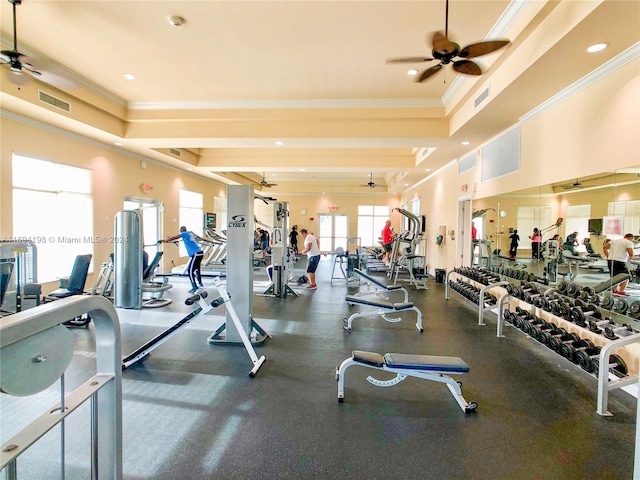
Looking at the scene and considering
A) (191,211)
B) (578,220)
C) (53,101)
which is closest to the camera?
(578,220)

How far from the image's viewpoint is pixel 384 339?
399 centimetres

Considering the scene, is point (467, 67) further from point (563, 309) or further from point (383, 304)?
point (383, 304)

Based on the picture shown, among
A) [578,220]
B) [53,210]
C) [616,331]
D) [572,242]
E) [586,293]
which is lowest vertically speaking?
[616,331]

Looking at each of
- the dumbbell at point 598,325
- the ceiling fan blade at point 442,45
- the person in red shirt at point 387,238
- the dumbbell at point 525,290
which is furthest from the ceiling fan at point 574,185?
the person in red shirt at point 387,238

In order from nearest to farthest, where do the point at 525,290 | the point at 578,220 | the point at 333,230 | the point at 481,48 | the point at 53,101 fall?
the point at 481,48, the point at 578,220, the point at 525,290, the point at 53,101, the point at 333,230

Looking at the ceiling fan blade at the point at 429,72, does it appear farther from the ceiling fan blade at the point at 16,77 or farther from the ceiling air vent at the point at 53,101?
the ceiling air vent at the point at 53,101

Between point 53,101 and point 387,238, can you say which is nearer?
point 53,101

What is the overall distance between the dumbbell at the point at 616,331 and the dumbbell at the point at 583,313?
0.25 m

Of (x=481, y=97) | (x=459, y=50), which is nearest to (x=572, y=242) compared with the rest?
(x=481, y=97)

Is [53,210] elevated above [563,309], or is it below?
above

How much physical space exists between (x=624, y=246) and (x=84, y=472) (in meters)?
4.40

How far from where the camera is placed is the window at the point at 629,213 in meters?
2.66

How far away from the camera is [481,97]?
169 inches

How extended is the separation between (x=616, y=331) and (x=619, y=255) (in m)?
0.69
